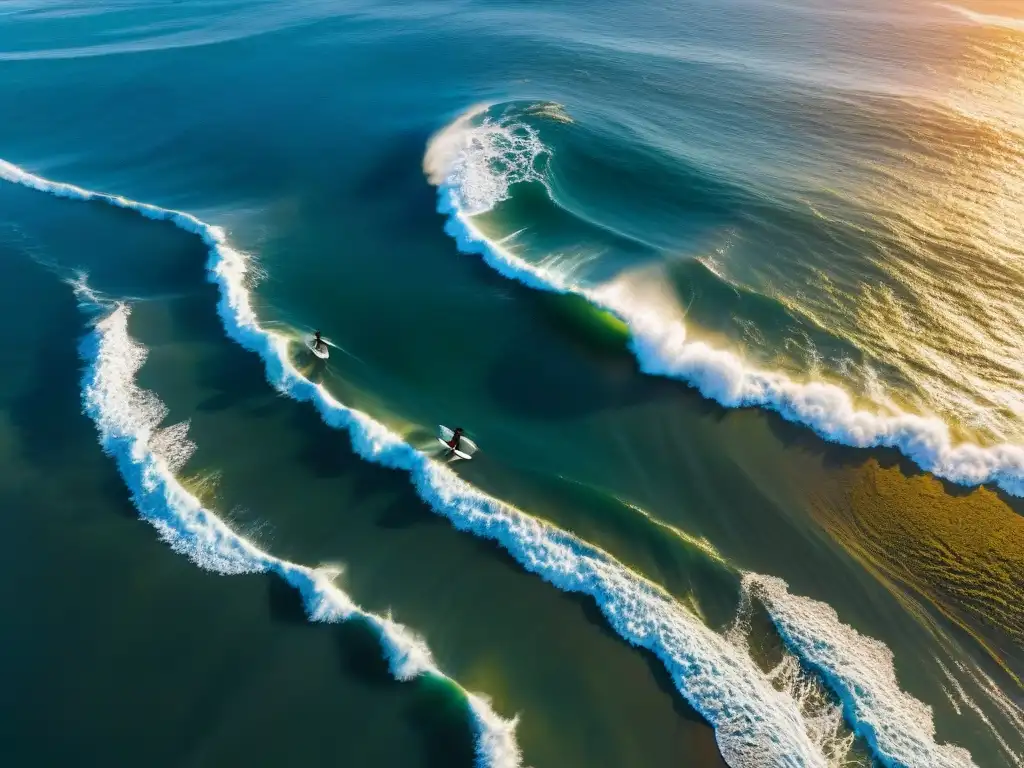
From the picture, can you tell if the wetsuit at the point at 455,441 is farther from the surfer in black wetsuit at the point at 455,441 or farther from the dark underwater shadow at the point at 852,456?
the dark underwater shadow at the point at 852,456

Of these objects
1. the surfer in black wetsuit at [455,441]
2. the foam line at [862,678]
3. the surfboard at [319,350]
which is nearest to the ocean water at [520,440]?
the foam line at [862,678]

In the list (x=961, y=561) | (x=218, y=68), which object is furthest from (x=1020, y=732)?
(x=218, y=68)

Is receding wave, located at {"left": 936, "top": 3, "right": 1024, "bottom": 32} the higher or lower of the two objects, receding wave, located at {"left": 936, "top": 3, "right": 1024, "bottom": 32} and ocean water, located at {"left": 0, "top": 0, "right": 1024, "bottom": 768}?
the higher

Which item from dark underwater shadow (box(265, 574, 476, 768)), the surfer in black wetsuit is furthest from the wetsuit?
dark underwater shadow (box(265, 574, 476, 768))

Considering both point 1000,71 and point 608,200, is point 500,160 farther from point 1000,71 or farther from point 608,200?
point 1000,71

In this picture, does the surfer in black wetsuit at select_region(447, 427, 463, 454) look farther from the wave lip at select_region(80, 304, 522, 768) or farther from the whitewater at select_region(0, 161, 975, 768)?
the wave lip at select_region(80, 304, 522, 768)

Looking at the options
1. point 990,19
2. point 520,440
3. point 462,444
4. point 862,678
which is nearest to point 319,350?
point 462,444
